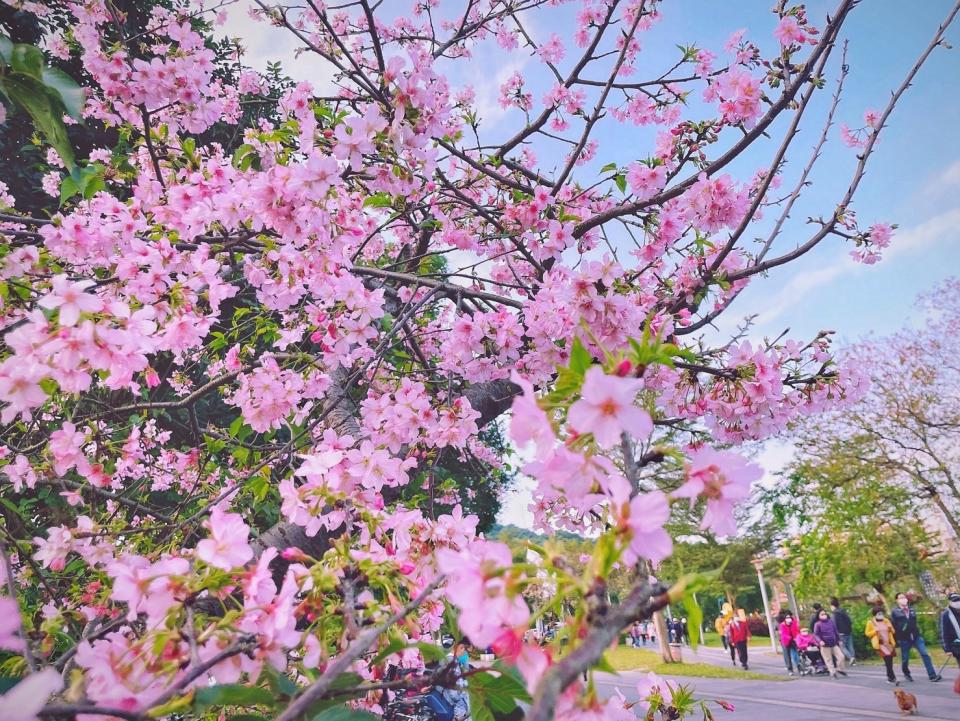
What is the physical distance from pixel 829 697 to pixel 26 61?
11.0 metres

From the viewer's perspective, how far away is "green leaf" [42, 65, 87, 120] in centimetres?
118

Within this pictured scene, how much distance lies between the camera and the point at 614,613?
0.57 m

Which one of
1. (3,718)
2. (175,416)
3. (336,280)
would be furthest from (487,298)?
(175,416)

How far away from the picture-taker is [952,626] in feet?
24.1

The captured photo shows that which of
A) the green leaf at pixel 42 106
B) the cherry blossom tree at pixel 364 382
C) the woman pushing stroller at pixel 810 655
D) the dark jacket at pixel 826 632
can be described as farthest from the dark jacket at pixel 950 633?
the green leaf at pixel 42 106

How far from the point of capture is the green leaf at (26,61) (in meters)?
1.12

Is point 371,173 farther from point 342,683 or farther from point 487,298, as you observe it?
point 342,683

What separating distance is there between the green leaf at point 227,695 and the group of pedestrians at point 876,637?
32.2 ft

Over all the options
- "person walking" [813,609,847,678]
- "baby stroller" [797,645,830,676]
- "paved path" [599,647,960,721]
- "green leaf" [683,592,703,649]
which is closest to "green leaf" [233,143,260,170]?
"green leaf" [683,592,703,649]

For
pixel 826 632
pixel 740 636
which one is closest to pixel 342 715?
pixel 826 632

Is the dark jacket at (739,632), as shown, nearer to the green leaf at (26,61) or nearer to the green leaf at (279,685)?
the green leaf at (279,685)

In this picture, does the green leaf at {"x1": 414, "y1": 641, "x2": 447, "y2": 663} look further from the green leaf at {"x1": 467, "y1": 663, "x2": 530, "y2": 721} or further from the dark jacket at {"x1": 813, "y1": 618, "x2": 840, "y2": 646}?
the dark jacket at {"x1": 813, "y1": 618, "x2": 840, "y2": 646}

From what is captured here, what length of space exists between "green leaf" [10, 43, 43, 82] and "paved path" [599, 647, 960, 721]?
5926 mm

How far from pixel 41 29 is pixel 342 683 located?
36.6 feet
